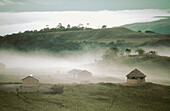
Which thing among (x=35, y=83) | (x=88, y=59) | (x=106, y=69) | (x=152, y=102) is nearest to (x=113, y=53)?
(x=106, y=69)

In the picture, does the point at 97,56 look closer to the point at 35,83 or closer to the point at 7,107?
the point at 35,83

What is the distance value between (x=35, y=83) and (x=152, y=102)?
3164cm

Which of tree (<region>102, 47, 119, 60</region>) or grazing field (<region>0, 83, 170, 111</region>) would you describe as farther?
tree (<region>102, 47, 119, 60</region>)

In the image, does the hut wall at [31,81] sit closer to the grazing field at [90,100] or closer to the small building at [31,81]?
the small building at [31,81]

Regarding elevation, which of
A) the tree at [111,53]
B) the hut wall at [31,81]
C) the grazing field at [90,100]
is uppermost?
the tree at [111,53]

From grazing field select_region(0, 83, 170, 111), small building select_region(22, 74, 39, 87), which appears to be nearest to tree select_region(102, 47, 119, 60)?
grazing field select_region(0, 83, 170, 111)

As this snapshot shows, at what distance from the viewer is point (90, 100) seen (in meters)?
43.7

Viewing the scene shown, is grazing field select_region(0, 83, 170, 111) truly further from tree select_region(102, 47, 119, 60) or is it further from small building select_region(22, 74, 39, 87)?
tree select_region(102, 47, 119, 60)

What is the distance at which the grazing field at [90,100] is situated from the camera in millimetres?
37844

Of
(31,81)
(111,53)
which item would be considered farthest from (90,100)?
(111,53)

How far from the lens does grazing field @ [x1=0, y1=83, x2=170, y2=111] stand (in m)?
37.8

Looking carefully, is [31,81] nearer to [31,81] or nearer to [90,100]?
[31,81]

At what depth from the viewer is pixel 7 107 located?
36.2 meters

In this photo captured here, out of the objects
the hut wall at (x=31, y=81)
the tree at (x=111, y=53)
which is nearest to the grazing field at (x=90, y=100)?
the hut wall at (x=31, y=81)
